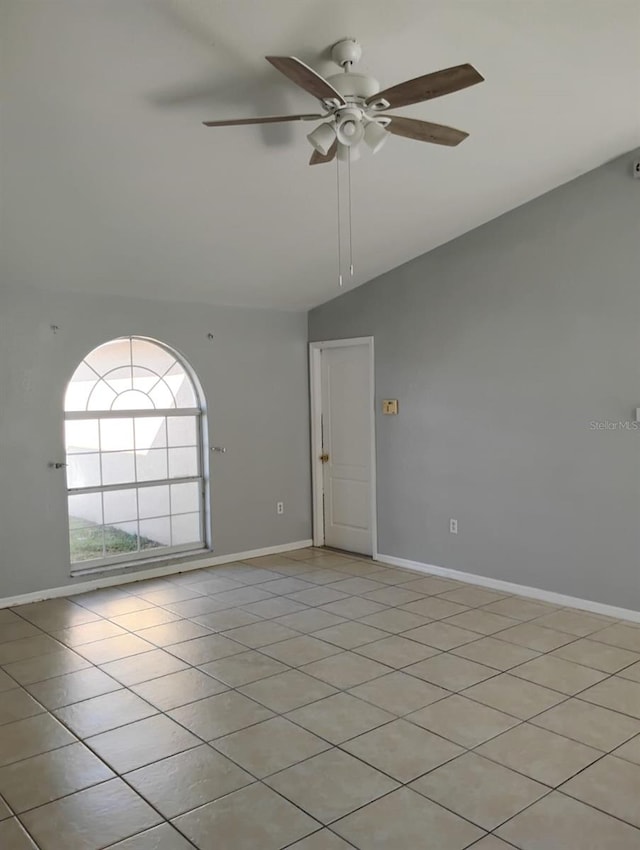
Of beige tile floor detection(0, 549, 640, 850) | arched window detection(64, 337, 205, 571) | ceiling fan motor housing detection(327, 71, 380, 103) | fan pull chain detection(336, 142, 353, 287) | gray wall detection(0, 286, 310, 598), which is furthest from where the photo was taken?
arched window detection(64, 337, 205, 571)

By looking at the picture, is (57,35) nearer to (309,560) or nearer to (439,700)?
(439,700)

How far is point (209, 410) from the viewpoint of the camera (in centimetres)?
580

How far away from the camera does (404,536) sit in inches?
225

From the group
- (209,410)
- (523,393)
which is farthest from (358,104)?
(209,410)

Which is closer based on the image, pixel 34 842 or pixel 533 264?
pixel 34 842

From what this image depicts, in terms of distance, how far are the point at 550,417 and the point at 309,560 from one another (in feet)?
8.27

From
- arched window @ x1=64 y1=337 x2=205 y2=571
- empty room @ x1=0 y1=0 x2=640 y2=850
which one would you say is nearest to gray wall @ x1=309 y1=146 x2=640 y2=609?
empty room @ x1=0 y1=0 x2=640 y2=850

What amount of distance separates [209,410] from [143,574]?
1459mm

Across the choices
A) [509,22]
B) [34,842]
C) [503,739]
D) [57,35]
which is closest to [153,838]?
[34,842]

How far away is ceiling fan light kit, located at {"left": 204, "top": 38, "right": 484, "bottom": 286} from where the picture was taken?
2461 millimetres

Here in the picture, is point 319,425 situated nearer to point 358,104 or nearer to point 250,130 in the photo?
point 250,130

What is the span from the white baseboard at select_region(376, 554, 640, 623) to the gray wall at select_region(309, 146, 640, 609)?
51mm

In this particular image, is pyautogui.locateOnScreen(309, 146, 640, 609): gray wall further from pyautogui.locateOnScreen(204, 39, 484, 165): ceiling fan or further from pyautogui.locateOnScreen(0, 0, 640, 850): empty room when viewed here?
pyautogui.locateOnScreen(204, 39, 484, 165): ceiling fan

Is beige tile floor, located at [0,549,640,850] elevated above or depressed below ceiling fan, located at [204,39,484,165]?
below
